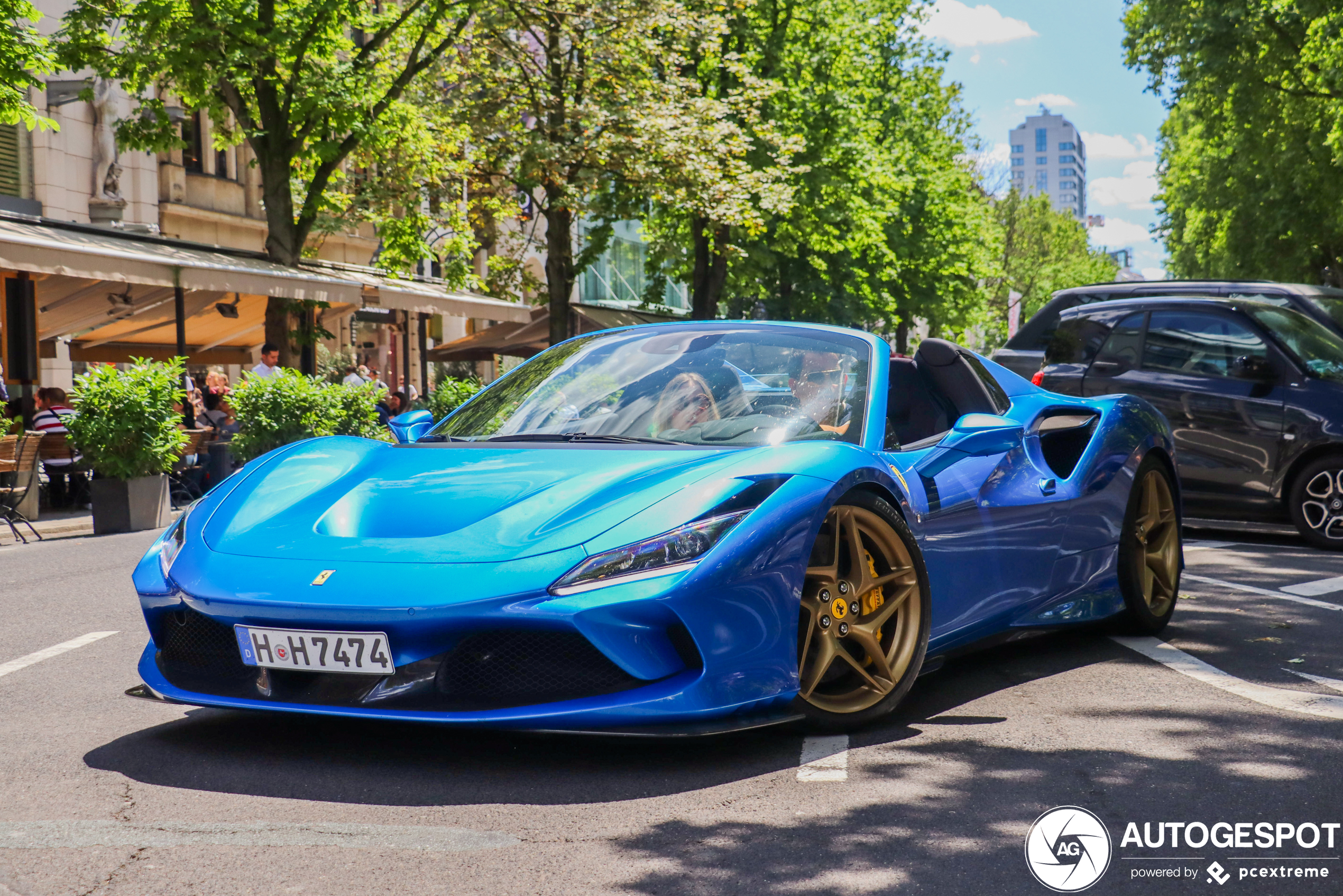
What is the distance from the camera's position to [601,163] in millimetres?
21953

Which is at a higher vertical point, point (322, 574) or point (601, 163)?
point (601, 163)

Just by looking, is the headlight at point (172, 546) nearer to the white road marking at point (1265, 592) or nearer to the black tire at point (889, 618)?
the black tire at point (889, 618)

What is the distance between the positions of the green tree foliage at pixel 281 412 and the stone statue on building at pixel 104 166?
11929 millimetres

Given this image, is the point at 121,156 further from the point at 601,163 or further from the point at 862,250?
the point at 862,250

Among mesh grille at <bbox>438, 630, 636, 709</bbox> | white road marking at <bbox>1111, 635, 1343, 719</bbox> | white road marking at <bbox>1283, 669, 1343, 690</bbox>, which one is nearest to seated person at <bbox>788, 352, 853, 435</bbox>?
mesh grille at <bbox>438, 630, 636, 709</bbox>

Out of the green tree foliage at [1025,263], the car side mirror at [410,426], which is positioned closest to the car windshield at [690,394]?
the car side mirror at [410,426]

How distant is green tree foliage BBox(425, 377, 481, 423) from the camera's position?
69.7 feet

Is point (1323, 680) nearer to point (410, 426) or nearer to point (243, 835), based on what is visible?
point (410, 426)

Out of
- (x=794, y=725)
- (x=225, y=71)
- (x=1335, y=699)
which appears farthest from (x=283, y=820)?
(x=225, y=71)

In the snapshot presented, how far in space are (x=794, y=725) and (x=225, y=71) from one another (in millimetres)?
15702

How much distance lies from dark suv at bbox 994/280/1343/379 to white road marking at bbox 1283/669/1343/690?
607cm

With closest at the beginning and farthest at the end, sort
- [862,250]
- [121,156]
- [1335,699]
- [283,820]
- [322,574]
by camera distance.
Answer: [283,820]
[322,574]
[1335,699]
[121,156]
[862,250]

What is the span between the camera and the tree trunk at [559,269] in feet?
78.6

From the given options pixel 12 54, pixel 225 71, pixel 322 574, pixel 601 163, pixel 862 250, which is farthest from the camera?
pixel 862 250
